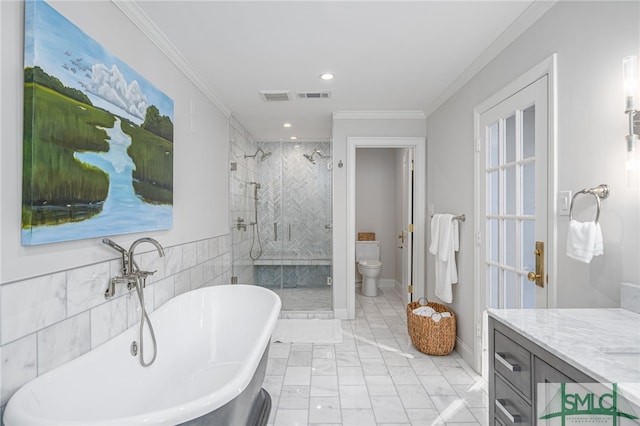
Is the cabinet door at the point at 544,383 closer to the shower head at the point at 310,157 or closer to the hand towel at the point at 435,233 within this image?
the hand towel at the point at 435,233

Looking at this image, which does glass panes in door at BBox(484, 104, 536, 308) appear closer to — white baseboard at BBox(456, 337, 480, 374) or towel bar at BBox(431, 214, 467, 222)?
towel bar at BBox(431, 214, 467, 222)

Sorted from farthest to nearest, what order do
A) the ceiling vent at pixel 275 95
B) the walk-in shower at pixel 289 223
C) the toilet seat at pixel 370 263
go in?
the toilet seat at pixel 370 263 < the walk-in shower at pixel 289 223 < the ceiling vent at pixel 275 95

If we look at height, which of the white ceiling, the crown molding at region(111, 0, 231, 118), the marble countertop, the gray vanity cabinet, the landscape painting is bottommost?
the gray vanity cabinet

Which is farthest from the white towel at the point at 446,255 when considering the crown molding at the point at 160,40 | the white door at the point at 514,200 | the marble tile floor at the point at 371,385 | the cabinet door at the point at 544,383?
the crown molding at the point at 160,40

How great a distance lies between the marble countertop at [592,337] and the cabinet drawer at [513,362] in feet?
0.24

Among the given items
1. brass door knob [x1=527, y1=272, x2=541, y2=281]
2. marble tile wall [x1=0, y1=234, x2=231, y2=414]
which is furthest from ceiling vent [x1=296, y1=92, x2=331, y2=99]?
brass door knob [x1=527, y1=272, x2=541, y2=281]

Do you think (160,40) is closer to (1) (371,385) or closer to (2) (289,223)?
(2) (289,223)

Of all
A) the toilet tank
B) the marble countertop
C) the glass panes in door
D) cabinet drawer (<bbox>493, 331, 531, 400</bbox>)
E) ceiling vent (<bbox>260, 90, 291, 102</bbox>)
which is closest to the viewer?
the marble countertop

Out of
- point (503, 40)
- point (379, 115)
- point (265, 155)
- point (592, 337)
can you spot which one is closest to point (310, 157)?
point (265, 155)

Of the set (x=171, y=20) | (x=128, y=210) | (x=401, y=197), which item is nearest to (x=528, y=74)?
(x=171, y=20)

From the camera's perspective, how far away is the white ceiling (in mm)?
1922

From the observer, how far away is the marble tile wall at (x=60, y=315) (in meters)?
1.15

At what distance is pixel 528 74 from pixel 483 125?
0.61 meters

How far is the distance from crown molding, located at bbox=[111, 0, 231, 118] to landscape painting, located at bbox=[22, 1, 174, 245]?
1.04ft
